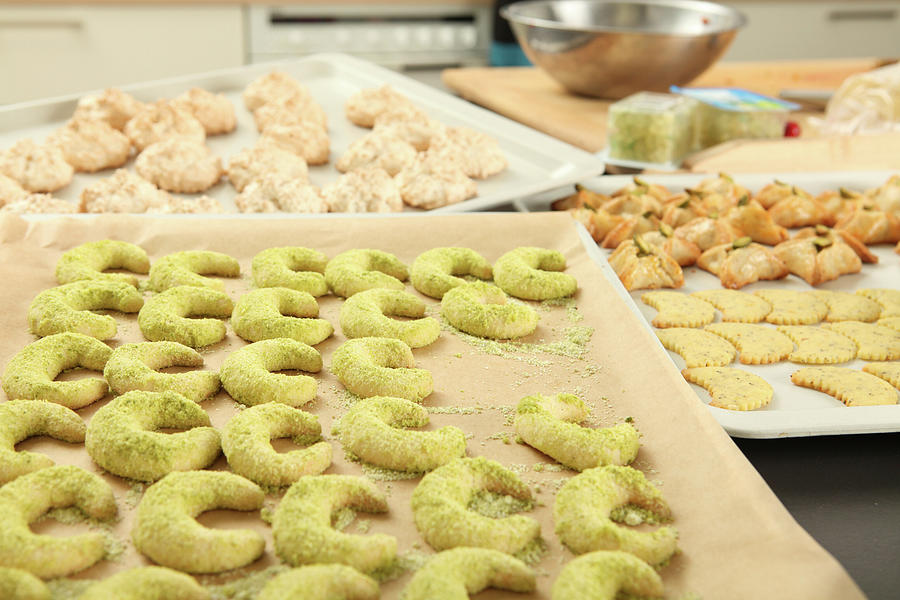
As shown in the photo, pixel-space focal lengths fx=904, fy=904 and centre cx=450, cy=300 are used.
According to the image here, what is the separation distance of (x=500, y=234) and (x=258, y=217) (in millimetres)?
501

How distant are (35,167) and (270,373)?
114 centimetres

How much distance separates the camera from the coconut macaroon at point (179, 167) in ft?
7.18

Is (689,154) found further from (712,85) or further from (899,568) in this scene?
(899,568)

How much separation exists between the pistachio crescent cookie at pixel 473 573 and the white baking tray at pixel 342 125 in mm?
1135

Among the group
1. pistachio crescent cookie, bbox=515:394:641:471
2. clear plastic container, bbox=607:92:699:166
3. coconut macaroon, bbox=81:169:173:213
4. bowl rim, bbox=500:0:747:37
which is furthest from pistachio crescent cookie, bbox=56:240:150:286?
bowl rim, bbox=500:0:747:37

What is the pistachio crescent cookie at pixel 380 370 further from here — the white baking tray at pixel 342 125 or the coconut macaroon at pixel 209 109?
the coconut macaroon at pixel 209 109

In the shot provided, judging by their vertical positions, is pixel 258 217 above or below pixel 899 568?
above

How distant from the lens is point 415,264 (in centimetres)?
172

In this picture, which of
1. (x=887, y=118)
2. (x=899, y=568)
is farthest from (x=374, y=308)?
(x=887, y=118)

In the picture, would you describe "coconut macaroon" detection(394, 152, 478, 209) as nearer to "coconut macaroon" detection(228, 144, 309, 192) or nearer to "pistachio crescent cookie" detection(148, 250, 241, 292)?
"coconut macaroon" detection(228, 144, 309, 192)

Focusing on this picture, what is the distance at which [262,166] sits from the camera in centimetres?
218

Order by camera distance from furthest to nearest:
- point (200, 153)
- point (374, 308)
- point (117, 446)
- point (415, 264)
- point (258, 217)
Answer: point (200, 153) → point (258, 217) → point (415, 264) → point (374, 308) → point (117, 446)

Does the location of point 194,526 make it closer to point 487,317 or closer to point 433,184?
point 487,317

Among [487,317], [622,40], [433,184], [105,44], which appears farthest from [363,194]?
[105,44]
